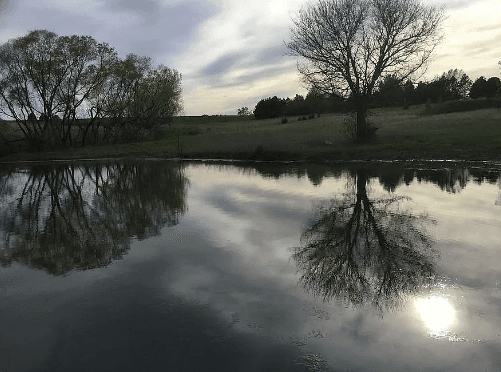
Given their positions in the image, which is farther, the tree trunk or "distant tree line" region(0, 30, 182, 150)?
"distant tree line" region(0, 30, 182, 150)

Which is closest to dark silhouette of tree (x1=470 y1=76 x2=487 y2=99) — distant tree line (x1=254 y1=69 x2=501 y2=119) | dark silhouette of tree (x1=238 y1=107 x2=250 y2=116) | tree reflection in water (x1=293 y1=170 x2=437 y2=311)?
distant tree line (x1=254 y1=69 x2=501 y2=119)

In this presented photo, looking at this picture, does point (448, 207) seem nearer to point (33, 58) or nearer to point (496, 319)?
point (496, 319)

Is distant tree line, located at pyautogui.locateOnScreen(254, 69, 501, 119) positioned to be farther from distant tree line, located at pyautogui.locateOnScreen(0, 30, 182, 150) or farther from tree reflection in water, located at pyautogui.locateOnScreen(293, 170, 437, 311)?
tree reflection in water, located at pyautogui.locateOnScreen(293, 170, 437, 311)

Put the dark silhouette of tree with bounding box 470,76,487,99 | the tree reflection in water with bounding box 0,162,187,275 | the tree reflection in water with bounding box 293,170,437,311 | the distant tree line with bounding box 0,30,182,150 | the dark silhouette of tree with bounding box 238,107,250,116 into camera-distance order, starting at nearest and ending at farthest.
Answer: the tree reflection in water with bounding box 293,170,437,311
the tree reflection in water with bounding box 0,162,187,275
the distant tree line with bounding box 0,30,182,150
the dark silhouette of tree with bounding box 470,76,487,99
the dark silhouette of tree with bounding box 238,107,250,116

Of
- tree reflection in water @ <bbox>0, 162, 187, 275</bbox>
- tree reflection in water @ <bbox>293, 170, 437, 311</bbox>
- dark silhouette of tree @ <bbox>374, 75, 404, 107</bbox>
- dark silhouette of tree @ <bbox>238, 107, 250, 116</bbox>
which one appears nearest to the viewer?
tree reflection in water @ <bbox>293, 170, 437, 311</bbox>

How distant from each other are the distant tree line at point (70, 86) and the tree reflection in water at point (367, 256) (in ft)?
135

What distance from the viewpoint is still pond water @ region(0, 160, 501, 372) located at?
405cm

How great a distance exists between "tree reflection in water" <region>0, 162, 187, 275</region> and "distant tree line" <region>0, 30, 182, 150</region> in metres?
28.5

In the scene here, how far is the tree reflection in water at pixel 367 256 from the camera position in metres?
5.38

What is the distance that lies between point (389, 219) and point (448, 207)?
234 centimetres

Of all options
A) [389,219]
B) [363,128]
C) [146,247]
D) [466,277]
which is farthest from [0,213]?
[363,128]

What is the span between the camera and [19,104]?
143 ft

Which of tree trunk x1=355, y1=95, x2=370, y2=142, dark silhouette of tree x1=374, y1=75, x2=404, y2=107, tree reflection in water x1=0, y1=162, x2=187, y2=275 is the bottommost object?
tree reflection in water x1=0, y1=162, x2=187, y2=275

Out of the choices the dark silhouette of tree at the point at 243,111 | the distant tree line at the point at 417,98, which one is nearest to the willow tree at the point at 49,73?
the distant tree line at the point at 417,98
